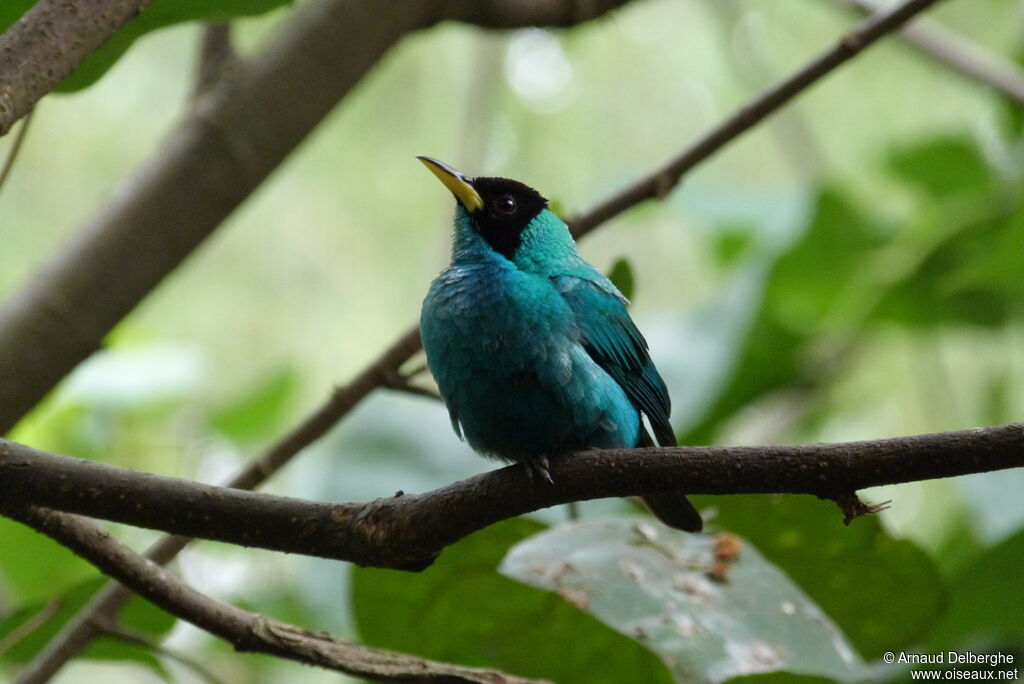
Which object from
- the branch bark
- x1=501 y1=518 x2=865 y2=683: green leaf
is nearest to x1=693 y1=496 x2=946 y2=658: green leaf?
x1=501 y1=518 x2=865 y2=683: green leaf

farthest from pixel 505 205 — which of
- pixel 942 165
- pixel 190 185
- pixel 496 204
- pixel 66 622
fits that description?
pixel 942 165

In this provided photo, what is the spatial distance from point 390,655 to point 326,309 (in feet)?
13.1

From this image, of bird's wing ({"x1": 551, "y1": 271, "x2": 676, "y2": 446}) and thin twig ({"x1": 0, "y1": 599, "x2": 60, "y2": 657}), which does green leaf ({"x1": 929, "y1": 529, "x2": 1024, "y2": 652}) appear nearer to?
bird's wing ({"x1": 551, "y1": 271, "x2": 676, "y2": 446})

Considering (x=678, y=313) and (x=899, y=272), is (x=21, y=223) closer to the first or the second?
(x=678, y=313)

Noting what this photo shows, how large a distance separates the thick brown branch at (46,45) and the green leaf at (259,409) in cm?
293

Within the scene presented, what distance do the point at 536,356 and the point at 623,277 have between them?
0.51 meters

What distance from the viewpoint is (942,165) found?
5.40 meters

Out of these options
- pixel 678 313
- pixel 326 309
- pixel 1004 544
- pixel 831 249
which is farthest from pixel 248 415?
pixel 1004 544

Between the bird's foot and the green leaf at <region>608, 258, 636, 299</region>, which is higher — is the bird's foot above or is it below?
above

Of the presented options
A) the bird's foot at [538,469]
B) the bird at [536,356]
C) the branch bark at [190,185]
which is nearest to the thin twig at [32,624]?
the branch bark at [190,185]

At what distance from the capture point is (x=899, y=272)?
4.81 meters

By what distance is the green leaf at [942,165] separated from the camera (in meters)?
5.30

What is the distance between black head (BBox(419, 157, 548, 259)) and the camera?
3236 millimetres

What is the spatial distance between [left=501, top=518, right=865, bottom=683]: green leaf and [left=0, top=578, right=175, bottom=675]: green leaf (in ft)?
3.21
